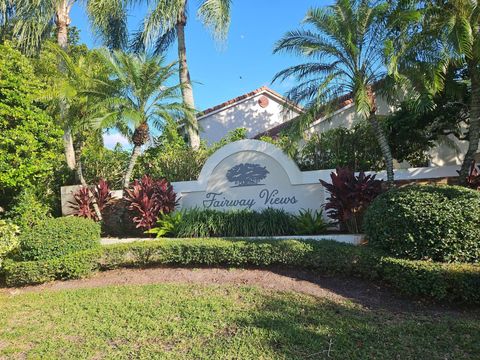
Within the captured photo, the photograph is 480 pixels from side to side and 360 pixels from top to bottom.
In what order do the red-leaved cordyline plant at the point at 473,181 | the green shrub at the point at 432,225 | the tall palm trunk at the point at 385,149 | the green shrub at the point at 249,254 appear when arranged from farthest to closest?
1. the tall palm trunk at the point at 385,149
2. the red-leaved cordyline plant at the point at 473,181
3. the green shrub at the point at 249,254
4. the green shrub at the point at 432,225

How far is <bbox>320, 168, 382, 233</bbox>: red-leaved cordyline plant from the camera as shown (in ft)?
29.1

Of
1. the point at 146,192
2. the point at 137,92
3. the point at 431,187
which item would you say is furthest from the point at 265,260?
the point at 137,92

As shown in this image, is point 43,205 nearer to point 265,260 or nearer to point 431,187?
point 265,260

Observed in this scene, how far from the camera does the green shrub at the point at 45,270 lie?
24.5ft

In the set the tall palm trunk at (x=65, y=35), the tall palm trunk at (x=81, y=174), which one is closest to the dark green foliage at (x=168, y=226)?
the tall palm trunk at (x=81, y=174)

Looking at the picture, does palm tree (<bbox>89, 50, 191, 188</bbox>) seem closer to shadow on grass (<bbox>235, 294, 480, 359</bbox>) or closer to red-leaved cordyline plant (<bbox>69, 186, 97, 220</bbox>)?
red-leaved cordyline plant (<bbox>69, 186, 97, 220</bbox>)

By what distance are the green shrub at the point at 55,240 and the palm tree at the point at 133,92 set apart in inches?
144

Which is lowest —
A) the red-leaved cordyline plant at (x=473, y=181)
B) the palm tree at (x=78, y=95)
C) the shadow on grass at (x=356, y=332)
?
the shadow on grass at (x=356, y=332)

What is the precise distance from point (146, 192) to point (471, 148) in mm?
8676

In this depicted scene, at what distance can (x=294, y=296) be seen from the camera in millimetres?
5871

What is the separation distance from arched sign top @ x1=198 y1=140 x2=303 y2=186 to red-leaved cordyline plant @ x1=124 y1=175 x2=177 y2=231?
1.11 m

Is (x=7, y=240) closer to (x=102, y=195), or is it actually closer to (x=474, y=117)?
(x=102, y=195)

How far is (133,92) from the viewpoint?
1145 cm

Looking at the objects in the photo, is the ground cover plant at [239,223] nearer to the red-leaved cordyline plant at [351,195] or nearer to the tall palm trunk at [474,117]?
Answer: the red-leaved cordyline plant at [351,195]
